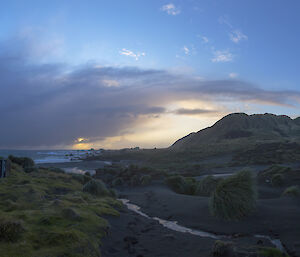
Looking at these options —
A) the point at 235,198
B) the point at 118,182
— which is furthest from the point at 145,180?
the point at 235,198

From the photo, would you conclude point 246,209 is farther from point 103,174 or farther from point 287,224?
point 103,174

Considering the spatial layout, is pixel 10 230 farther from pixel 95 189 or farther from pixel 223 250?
pixel 95 189

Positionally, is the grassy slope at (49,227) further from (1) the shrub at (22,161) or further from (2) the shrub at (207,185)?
(1) the shrub at (22,161)

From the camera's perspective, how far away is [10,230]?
673cm

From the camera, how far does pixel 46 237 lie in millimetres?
7059

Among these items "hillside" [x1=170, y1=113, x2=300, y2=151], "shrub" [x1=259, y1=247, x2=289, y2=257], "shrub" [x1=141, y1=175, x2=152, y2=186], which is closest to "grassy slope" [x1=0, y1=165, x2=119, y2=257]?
"shrub" [x1=259, y1=247, x2=289, y2=257]

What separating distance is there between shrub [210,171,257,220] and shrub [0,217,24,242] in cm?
851

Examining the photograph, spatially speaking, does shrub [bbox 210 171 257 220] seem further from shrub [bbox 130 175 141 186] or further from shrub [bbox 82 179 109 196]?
shrub [bbox 130 175 141 186]

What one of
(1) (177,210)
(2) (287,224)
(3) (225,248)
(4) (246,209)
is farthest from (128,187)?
(3) (225,248)

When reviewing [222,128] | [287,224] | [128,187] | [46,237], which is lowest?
[128,187]

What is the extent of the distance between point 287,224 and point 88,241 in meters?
7.93

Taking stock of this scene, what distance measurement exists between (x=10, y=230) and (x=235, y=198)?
925 centimetres

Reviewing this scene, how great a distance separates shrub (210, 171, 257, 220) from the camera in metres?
11.5

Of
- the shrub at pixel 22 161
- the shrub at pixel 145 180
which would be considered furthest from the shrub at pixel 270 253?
the shrub at pixel 22 161
